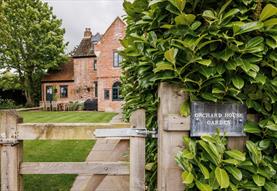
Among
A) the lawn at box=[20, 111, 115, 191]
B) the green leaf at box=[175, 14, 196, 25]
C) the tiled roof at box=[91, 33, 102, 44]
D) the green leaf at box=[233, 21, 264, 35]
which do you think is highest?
the tiled roof at box=[91, 33, 102, 44]

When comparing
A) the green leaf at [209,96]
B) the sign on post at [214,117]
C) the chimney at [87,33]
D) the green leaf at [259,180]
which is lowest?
the green leaf at [259,180]

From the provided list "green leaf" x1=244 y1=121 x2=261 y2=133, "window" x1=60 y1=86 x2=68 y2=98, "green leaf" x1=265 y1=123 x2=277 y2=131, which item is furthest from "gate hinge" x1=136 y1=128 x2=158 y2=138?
"window" x1=60 y1=86 x2=68 y2=98

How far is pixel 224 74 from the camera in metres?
1.92

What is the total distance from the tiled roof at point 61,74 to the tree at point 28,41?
1.01 metres

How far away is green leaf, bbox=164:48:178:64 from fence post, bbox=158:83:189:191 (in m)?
0.21

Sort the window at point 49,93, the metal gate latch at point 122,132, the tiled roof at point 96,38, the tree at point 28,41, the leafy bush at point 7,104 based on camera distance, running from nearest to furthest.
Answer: the metal gate latch at point 122,132 < the leafy bush at point 7,104 < the tree at point 28,41 < the tiled roof at point 96,38 < the window at point 49,93

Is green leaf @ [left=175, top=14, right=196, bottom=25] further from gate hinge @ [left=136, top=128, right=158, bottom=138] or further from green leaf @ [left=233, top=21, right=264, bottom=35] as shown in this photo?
gate hinge @ [left=136, top=128, right=158, bottom=138]

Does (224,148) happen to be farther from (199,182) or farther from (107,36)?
(107,36)

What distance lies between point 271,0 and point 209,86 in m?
0.74

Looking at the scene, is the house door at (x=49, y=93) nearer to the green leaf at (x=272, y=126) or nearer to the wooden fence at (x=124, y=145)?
the wooden fence at (x=124, y=145)

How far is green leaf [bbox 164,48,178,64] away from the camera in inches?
70.4

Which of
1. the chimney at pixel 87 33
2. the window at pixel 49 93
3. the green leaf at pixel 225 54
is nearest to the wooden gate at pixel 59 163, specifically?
the green leaf at pixel 225 54

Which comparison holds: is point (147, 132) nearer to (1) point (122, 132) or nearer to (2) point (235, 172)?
(1) point (122, 132)

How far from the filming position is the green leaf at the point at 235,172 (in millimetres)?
1813
